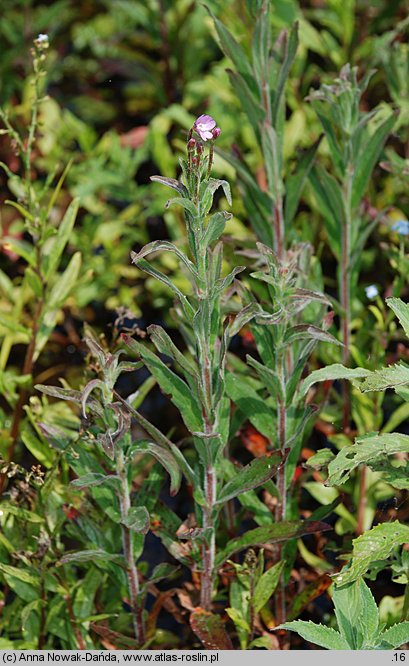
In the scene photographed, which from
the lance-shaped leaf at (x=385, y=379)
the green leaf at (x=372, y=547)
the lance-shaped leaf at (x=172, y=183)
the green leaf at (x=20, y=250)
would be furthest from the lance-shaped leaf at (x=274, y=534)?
the green leaf at (x=20, y=250)

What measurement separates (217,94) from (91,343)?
1138 millimetres

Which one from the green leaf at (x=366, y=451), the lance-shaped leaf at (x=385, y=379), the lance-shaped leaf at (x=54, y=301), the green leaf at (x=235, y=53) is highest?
the green leaf at (x=235, y=53)

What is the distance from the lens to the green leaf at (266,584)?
123 centimetres

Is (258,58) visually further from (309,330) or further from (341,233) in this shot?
(309,330)

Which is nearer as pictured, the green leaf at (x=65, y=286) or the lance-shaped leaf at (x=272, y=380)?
the lance-shaped leaf at (x=272, y=380)

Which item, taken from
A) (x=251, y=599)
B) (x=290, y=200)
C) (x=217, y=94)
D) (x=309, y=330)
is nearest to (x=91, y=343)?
(x=309, y=330)

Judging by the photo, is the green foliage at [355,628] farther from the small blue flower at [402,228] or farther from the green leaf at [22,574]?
the small blue flower at [402,228]

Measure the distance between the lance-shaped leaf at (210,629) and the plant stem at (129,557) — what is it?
9cm

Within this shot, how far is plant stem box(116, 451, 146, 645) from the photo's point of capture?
117cm

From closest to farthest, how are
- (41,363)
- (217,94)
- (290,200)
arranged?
1. (290,200)
2. (41,363)
3. (217,94)

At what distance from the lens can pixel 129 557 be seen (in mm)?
1225

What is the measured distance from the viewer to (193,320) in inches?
42.3

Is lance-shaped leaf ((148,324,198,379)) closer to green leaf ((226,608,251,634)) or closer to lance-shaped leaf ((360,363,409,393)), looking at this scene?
lance-shaped leaf ((360,363,409,393))
